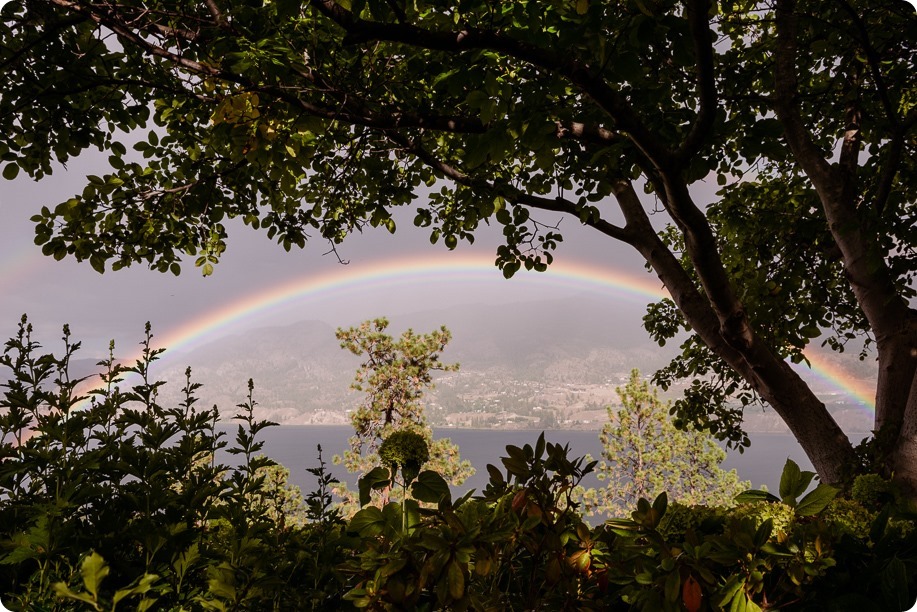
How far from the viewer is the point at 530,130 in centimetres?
267

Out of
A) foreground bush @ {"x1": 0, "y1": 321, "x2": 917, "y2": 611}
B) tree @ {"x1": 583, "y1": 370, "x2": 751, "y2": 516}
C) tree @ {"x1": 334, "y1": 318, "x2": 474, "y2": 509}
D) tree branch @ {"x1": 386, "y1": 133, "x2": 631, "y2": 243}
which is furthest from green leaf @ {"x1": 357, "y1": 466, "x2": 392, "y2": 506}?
tree @ {"x1": 583, "y1": 370, "x2": 751, "y2": 516}

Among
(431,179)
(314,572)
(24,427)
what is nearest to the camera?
(314,572)

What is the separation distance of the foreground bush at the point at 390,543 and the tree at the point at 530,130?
1.69 metres

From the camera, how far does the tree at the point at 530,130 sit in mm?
2719

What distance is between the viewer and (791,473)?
55.1 inches

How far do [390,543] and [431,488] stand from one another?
227mm

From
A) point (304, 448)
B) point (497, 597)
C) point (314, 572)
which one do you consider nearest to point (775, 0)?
point (497, 597)

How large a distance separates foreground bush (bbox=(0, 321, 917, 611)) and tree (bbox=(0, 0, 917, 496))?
169 cm

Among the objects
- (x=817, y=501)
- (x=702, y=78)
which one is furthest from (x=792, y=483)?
(x=702, y=78)

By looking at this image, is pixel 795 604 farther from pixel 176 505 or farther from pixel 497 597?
pixel 176 505

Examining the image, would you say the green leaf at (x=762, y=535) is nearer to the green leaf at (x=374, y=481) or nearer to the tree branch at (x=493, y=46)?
the green leaf at (x=374, y=481)

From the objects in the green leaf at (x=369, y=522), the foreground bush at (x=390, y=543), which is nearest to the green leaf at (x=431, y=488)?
the foreground bush at (x=390, y=543)

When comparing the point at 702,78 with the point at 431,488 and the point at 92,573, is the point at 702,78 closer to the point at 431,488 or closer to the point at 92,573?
the point at 431,488

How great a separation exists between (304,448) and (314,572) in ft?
651
